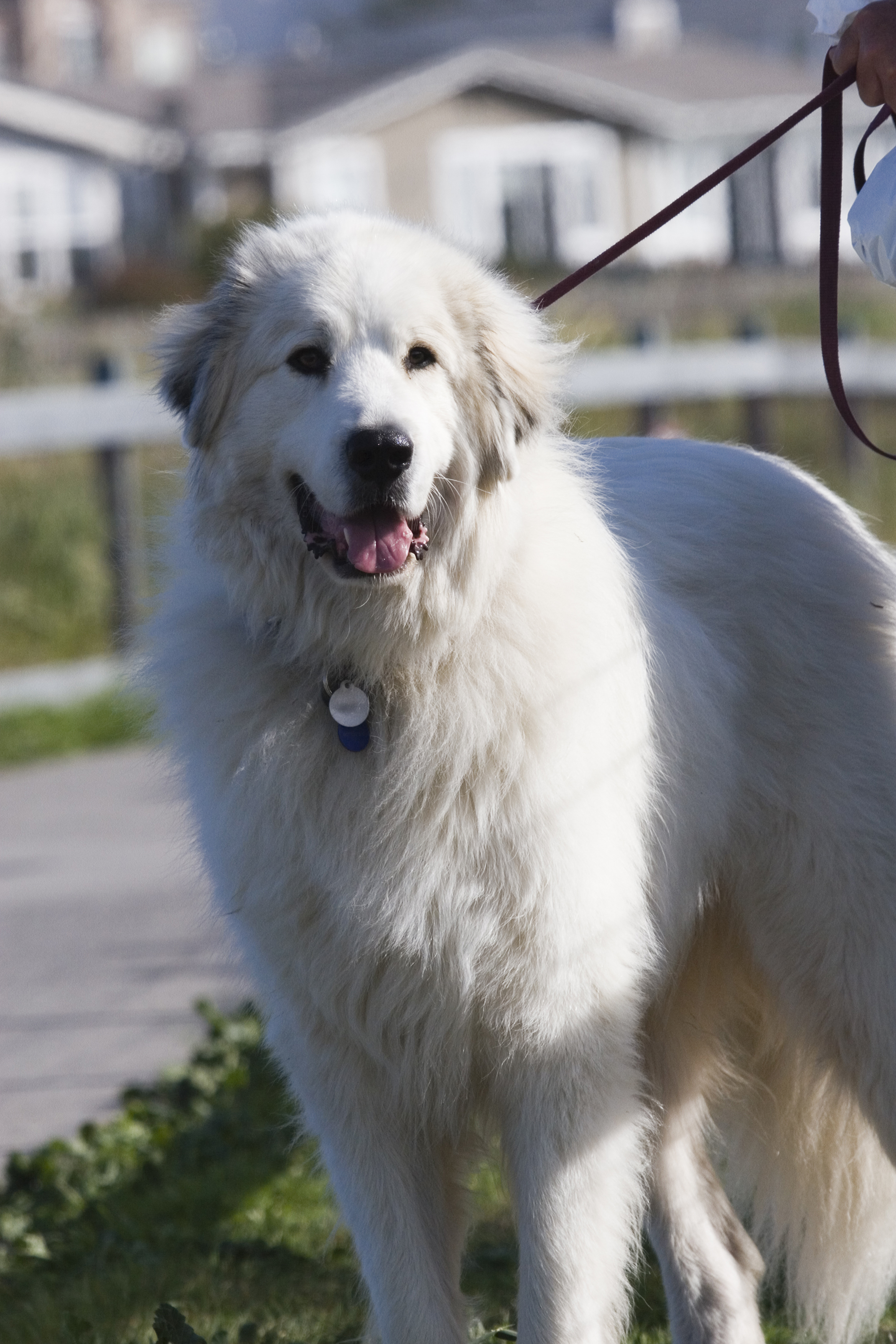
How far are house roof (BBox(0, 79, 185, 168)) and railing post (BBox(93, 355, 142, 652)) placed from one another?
34.2 metres

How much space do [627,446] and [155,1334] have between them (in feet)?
7.02

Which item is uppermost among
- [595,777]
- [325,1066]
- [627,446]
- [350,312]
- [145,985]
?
[350,312]

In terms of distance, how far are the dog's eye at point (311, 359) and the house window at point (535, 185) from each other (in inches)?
1593

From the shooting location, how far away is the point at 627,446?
392 centimetres

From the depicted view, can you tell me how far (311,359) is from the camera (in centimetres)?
314

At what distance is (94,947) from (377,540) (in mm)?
3605

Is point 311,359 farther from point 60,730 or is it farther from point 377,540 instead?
point 60,730

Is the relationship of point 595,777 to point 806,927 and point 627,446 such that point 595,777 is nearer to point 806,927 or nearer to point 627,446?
point 806,927

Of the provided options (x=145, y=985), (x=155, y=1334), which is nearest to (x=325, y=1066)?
(x=155, y=1334)

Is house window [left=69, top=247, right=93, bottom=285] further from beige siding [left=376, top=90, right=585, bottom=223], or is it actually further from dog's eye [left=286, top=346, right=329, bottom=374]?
dog's eye [left=286, top=346, right=329, bottom=374]

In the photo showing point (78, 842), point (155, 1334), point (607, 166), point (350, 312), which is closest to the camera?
point (350, 312)

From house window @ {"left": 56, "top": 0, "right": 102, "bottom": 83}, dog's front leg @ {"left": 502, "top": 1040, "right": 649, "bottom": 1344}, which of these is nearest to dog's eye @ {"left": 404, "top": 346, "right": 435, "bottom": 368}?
dog's front leg @ {"left": 502, "top": 1040, "right": 649, "bottom": 1344}

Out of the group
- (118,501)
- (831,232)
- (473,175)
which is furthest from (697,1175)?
(473,175)

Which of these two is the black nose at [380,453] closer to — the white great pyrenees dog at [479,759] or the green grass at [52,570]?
the white great pyrenees dog at [479,759]
